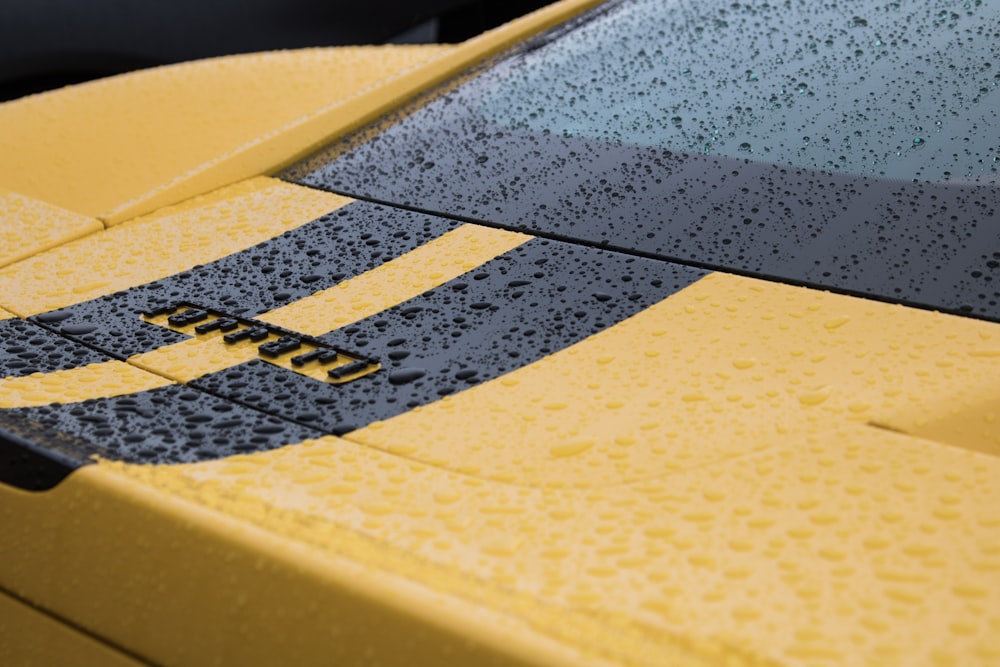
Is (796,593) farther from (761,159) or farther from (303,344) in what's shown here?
(761,159)

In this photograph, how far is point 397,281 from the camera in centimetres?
121

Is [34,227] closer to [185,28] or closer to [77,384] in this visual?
[77,384]

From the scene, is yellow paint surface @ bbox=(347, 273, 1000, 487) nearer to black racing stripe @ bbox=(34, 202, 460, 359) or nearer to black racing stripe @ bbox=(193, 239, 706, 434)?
black racing stripe @ bbox=(193, 239, 706, 434)

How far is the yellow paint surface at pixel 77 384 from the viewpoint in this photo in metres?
1.02

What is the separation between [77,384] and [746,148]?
2.51 ft

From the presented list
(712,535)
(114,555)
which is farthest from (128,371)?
(712,535)

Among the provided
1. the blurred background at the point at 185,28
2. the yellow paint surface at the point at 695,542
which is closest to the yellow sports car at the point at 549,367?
the yellow paint surface at the point at 695,542

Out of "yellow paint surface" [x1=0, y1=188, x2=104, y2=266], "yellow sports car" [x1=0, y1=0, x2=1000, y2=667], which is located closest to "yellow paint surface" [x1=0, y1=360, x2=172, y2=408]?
"yellow sports car" [x1=0, y1=0, x2=1000, y2=667]

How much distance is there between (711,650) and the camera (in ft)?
2.22

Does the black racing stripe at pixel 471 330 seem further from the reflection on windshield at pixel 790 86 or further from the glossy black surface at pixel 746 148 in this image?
the reflection on windshield at pixel 790 86

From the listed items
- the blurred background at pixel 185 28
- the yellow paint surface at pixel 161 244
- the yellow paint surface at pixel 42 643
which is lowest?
the yellow paint surface at pixel 42 643

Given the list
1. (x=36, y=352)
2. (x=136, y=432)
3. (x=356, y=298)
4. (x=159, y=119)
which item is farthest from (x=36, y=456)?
(x=159, y=119)

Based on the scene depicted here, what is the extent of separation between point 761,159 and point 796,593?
67cm

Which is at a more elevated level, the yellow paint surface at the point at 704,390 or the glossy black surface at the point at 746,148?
the glossy black surface at the point at 746,148
